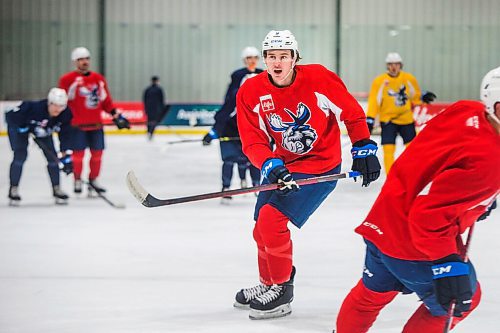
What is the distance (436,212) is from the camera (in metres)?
2.19

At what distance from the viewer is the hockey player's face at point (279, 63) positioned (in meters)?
3.66

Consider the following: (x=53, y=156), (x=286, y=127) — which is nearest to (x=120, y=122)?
(x=53, y=156)

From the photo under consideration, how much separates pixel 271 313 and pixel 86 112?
15.3 feet

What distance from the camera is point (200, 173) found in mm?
9672

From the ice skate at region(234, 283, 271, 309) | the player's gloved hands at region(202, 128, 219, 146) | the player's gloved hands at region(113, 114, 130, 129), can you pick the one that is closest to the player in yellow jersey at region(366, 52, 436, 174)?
the player's gloved hands at region(202, 128, 219, 146)

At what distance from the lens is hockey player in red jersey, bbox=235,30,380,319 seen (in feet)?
12.1

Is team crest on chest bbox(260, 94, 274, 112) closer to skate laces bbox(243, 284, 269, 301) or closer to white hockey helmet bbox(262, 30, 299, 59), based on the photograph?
white hockey helmet bbox(262, 30, 299, 59)

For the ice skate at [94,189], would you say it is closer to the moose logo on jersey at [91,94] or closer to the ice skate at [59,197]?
the ice skate at [59,197]

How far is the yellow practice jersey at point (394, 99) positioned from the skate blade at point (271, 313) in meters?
4.60

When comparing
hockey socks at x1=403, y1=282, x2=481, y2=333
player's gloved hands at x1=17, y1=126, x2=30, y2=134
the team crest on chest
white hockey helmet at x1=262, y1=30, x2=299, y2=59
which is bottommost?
hockey socks at x1=403, y1=282, x2=481, y2=333

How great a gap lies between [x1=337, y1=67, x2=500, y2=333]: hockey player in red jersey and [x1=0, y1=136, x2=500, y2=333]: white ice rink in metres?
1.07

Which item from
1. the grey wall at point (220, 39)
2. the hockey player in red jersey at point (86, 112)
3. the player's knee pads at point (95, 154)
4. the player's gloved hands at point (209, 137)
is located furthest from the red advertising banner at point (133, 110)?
the player's gloved hands at point (209, 137)

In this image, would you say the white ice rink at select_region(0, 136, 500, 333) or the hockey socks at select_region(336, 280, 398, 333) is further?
the white ice rink at select_region(0, 136, 500, 333)

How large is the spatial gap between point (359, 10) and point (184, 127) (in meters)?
4.14
